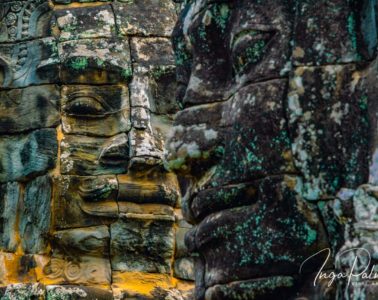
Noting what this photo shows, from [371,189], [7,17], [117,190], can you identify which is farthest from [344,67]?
[7,17]

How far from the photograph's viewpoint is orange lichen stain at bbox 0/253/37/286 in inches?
481

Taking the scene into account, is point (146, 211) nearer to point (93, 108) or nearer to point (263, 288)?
point (93, 108)

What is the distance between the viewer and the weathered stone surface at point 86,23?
1273 cm

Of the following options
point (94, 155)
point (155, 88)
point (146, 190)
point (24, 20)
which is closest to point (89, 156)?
point (94, 155)

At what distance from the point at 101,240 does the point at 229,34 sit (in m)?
5.22

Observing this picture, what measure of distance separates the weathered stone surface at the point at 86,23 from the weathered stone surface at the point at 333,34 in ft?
19.9

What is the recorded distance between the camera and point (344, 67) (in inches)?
261

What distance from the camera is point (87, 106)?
494 inches

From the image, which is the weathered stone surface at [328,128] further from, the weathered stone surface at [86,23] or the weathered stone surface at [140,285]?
the weathered stone surface at [86,23]

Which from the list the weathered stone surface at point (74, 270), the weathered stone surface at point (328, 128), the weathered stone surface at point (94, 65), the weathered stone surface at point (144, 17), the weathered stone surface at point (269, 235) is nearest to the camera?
the weathered stone surface at point (328, 128)

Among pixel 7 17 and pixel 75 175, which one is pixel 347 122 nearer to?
pixel 75 175

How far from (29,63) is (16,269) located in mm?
1780

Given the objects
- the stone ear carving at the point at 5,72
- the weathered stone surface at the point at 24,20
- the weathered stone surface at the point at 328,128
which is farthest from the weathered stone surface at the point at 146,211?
the weathered stone surface at the point at 328,128

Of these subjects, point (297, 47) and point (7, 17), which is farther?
point (7, 17)
